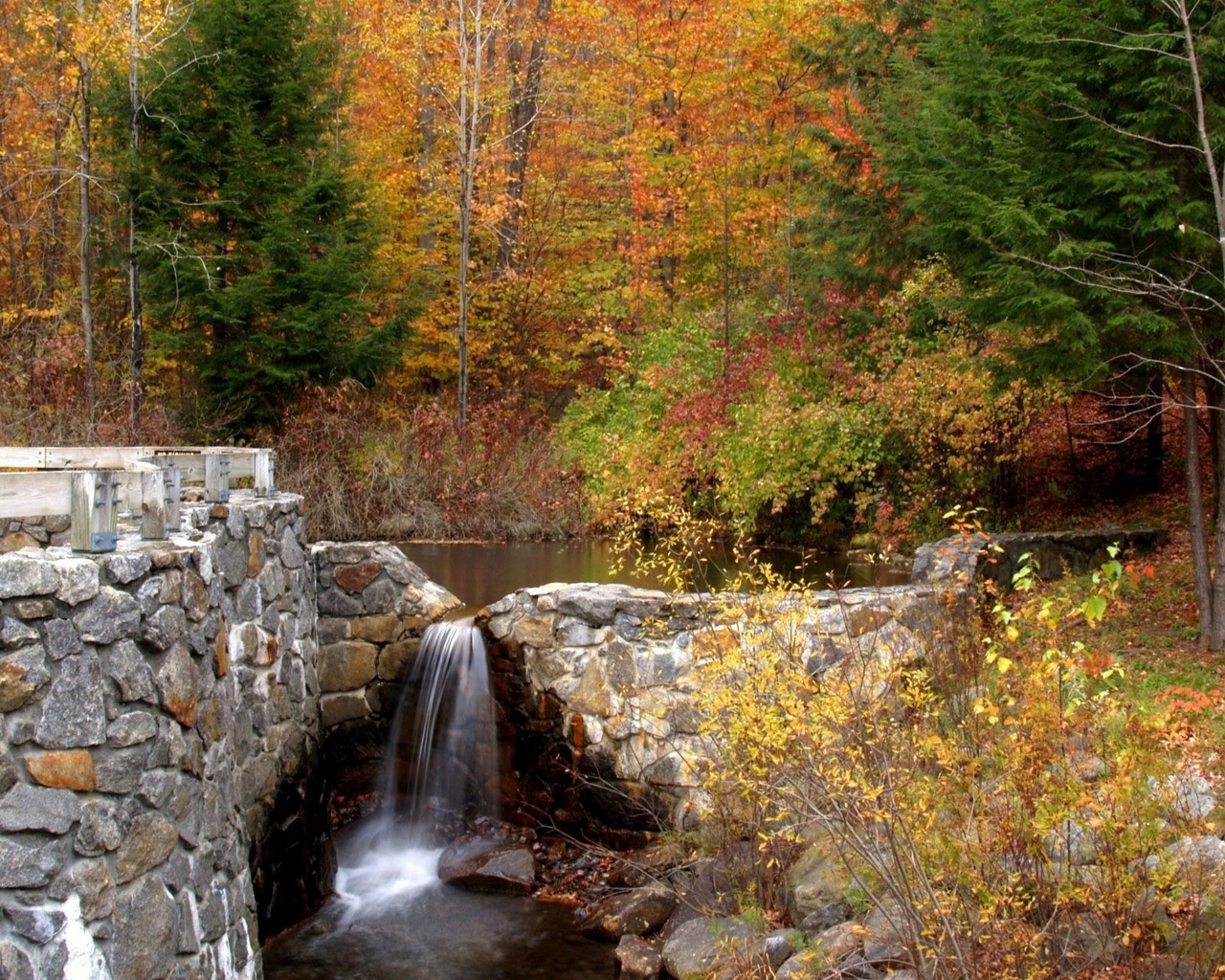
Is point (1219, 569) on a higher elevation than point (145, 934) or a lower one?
higher

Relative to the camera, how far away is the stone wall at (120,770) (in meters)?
4.18

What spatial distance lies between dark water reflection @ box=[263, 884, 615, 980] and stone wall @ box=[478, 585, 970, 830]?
3.38ft

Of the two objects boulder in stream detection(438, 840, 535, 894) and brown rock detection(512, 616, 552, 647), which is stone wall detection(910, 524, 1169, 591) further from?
boulder in stream detection(438, 840, 535, 894)

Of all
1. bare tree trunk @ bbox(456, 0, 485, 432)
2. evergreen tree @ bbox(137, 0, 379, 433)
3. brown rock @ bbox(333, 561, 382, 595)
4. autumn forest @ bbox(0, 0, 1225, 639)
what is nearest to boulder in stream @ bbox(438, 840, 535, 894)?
brown rock @ bbox(333, 561, 382, 595)

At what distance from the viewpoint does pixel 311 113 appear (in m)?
16.2

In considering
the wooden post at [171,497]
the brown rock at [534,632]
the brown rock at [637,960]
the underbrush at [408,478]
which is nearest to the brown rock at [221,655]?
the wooden post at [171,497]

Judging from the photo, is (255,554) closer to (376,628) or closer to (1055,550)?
(376,628)

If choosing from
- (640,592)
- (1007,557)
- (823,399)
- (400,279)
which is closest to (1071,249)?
(1007,557)

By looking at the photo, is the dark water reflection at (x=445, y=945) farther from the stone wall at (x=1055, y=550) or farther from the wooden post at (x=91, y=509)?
the stone wall at (x=1055, y=550)

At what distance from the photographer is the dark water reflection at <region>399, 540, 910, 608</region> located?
11.7m

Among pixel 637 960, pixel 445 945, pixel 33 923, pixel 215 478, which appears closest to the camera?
A: pixel 33 923

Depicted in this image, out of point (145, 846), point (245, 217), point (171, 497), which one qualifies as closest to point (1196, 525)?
point (171, 497)

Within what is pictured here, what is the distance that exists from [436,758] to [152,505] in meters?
4.87

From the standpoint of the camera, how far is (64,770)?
4.30 m
